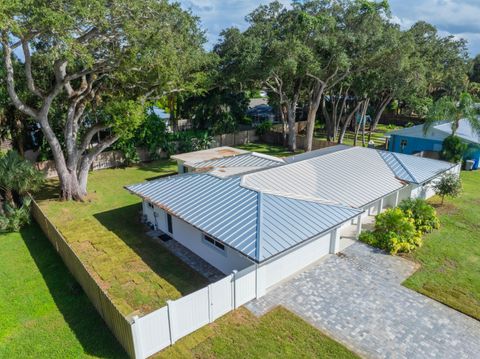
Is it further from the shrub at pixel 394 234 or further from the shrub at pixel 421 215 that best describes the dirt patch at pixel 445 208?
the shrub at pixel 394 234

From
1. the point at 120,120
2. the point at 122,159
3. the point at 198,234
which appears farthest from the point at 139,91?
the point at 198,234

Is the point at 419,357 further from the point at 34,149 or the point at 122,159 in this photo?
the point at 34,149

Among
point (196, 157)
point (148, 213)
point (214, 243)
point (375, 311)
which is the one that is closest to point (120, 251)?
point (148, 213)

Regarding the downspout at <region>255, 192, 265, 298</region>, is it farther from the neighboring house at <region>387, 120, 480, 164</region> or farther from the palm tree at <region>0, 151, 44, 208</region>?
the neighboring house at <region>387, 120, 480, 164</region>

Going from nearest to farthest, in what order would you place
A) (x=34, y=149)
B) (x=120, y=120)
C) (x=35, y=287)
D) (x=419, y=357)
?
1. (x=419, y=357)
2. (x=35, y=287)
3. (x=120, y=120)
4. (x=34, y=149)

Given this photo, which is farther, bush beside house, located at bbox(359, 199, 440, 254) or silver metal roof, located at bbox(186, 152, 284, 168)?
silver metal roof, located at bbox(186, 152, 284, 168)

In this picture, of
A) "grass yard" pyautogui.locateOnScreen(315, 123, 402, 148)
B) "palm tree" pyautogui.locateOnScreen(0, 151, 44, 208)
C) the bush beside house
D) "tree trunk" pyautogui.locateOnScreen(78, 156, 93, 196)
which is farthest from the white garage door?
"grass yard" pyautogui.locateOnScreen(315, 123, 402, 148)

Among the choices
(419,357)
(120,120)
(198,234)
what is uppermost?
(120,120)
